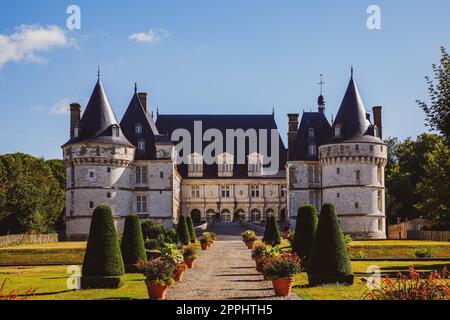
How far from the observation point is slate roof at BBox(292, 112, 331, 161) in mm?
53000

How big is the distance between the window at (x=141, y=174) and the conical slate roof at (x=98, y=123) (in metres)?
2.70

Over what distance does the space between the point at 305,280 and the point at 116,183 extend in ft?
99.9

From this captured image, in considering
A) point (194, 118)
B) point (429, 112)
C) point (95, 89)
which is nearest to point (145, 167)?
point (95, 89)

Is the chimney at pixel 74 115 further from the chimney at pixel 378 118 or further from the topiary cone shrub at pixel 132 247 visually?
the topiary cone shrub at pixel 132 247

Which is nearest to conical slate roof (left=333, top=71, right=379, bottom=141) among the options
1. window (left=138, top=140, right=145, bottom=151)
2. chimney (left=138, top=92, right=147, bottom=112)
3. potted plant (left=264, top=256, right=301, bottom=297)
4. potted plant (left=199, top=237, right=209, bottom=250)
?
window (left=138, top=140, right=145, bottom=151)

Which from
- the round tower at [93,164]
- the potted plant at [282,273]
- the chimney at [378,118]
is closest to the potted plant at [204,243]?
the round tower at [93,164]

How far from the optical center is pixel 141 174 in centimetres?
5091

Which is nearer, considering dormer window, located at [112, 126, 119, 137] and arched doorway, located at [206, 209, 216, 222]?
dormer window, located at [112, 126, 119, 137]

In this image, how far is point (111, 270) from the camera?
58.7ft

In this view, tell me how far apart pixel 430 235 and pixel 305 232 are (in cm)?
2284

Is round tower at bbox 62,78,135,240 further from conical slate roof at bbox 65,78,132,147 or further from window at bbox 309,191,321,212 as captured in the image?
window at bbox 309,191,321,212

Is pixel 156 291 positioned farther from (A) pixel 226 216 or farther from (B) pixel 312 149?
(A) pixel 226 216

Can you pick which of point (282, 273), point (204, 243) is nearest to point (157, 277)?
point (282, 273)

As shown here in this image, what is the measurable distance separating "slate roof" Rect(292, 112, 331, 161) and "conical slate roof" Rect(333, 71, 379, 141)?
10.2 feet
